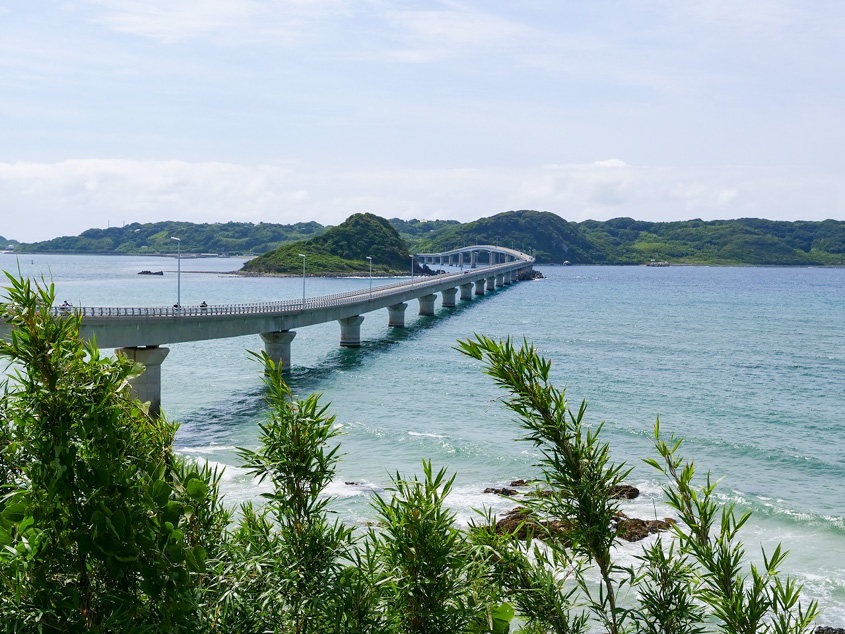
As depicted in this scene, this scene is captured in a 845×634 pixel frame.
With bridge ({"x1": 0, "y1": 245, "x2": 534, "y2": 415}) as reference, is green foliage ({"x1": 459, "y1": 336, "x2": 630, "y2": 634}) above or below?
above

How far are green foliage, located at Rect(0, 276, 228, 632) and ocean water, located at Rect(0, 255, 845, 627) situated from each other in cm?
108

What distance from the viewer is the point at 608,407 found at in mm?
58438

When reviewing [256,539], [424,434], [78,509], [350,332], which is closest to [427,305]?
[350,332]

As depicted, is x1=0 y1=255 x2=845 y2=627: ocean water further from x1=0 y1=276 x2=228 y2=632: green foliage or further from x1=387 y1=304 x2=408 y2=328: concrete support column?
x1=387 y1=304 x2=408 y2=328: concrete support column

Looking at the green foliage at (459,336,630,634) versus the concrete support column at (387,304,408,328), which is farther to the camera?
the concrete support column at (387,304,408,328)

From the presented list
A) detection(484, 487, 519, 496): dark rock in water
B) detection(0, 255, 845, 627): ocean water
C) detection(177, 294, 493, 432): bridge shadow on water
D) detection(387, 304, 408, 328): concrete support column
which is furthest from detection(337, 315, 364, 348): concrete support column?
detection(484, 487, 519, 496): dark rock in water

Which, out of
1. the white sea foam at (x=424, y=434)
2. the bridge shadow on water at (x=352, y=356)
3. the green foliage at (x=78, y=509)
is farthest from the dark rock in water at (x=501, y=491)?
→ the bridge shadow on water at (x=352, y=356)

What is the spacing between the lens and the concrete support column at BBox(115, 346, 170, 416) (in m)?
50.6

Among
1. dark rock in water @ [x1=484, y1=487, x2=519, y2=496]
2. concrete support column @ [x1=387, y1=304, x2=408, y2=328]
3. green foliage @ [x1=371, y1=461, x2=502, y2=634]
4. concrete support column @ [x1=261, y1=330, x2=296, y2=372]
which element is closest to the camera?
green foliage @ [x1=371, y1=461, x2=502, y2=634]

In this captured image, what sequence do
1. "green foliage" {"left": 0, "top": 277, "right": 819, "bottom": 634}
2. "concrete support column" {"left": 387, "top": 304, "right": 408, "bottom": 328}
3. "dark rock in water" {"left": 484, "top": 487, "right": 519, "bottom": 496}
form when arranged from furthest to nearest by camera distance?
"concrete support column" {"left": 387, "top": 304, "right": 408, "bottom": 328}
"dark rock in water" {"left": 484, "top": 487, "right": 519, "bottom": 496}
"green foliage" {"left": 0, "top": 277, "right": 819, "bottom": 634}

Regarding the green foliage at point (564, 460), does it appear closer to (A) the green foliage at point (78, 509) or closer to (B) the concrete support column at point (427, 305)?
(A) the green foliage at point (78, 509)

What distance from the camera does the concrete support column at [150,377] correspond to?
50594 millimetres

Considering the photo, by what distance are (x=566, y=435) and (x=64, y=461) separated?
262 inches

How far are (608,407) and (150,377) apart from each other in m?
33.4
